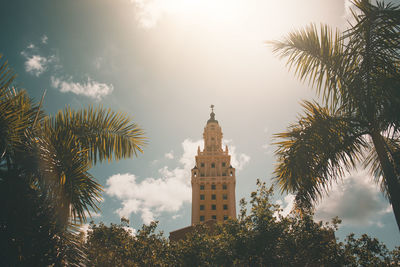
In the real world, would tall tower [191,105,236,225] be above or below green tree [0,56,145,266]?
above

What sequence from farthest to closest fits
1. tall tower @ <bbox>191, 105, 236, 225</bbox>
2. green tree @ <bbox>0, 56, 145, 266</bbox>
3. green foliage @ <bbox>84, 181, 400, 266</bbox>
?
tall tower @ <bbox>191, 105, 236, 225</bbox>, green foliage @ <bbox>84, 181, 400, 266</bbox>, green tree @ <bbox>0, 56, 145, 266</bbox>

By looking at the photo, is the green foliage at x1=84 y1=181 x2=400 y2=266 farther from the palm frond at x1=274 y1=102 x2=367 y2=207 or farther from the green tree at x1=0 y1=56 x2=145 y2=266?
the green tree at x1=0 y1=56 x2=145 y2=266

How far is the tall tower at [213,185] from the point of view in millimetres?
58500

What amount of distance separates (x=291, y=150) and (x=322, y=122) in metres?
1.02

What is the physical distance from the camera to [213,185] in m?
62.6

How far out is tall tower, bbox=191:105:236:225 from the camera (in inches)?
2303

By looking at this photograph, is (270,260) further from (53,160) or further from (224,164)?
(224,164)

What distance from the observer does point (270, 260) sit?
12.8 m

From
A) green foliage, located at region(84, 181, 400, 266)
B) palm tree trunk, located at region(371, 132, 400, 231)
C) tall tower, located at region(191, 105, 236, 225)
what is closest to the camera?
palm tree trunk, located at region(371, 132, 400, 231)

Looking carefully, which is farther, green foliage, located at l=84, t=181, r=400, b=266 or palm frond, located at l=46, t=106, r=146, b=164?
green foliage, located at l=84, t=181, r=400, b=266

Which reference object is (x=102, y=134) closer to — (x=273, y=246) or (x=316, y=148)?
(x=316, y=148)

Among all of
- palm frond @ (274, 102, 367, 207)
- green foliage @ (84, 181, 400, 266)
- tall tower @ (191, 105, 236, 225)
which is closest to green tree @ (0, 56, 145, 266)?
palm frond @ (274, 102, 367, 207)

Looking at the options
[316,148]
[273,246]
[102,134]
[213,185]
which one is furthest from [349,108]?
[213,185]

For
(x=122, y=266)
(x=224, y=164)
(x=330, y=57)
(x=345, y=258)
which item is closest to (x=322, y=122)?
(x=330, y=57)
